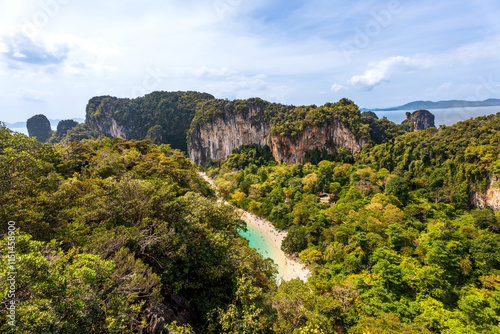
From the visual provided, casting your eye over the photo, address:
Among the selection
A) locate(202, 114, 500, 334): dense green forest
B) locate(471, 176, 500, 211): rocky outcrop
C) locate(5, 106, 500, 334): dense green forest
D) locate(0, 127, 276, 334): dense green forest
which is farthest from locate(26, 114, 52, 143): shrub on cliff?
locate(471, 176, 500, 211): rocky outcrop

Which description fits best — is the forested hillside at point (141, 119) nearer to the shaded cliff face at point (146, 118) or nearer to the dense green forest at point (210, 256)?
the shaded cliff face at point (146, 118)

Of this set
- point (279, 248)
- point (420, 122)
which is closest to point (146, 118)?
point (279, 248)

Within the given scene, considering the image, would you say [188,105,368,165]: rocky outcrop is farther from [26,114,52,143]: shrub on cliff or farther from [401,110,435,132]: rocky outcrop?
[26,114,52,143]: shrub on cliff

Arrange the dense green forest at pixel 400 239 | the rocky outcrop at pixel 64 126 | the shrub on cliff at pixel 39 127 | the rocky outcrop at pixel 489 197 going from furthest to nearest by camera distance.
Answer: the rocky outcrop at pixel 64 126 → the shrub on cliff at pixel 39 127 → the rocky outcrop at pixel 489 197 → the dense green forest at pixel 400 239

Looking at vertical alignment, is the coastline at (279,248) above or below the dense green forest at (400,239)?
below

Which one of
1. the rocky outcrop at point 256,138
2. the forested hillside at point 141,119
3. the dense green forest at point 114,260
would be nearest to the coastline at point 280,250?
the dense green forest at point 114,260

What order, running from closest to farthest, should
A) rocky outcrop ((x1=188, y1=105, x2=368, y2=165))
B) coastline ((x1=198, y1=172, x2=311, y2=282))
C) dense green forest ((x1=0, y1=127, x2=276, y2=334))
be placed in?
1. dense green forest ((x1=0, y1=127, x2=276, y2=334))
2. coastline ((x1=198, y1=172, x2=311, y2=282))
3. rocky outcrop ((x1=188, y1=105, x2=368, y2=165))
